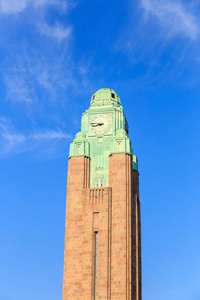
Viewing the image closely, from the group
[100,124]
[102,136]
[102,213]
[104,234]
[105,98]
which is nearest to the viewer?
[104,234]

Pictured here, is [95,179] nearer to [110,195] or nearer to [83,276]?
[110,195]

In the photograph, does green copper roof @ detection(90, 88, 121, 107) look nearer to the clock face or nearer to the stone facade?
the clock face

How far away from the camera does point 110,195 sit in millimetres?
71000

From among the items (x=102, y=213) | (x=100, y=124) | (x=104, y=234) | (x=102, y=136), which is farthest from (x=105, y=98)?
(x=104, y=234)

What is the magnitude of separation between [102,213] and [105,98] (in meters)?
17.1

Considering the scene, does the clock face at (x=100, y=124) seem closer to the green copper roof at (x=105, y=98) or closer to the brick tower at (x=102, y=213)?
the brick tower at (x=102, y=213)

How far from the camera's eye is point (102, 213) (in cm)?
7000

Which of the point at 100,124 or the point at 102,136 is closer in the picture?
the point at 102,136

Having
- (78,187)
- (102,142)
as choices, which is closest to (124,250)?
(78,187)

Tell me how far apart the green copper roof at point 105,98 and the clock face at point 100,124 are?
212cm

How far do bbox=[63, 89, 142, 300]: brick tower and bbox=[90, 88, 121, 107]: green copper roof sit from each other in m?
0.77

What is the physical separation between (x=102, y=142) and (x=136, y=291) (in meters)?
18.8

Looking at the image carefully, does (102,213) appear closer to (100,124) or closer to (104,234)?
(104,234)

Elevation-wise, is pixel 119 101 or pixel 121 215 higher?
pixel 119 101
